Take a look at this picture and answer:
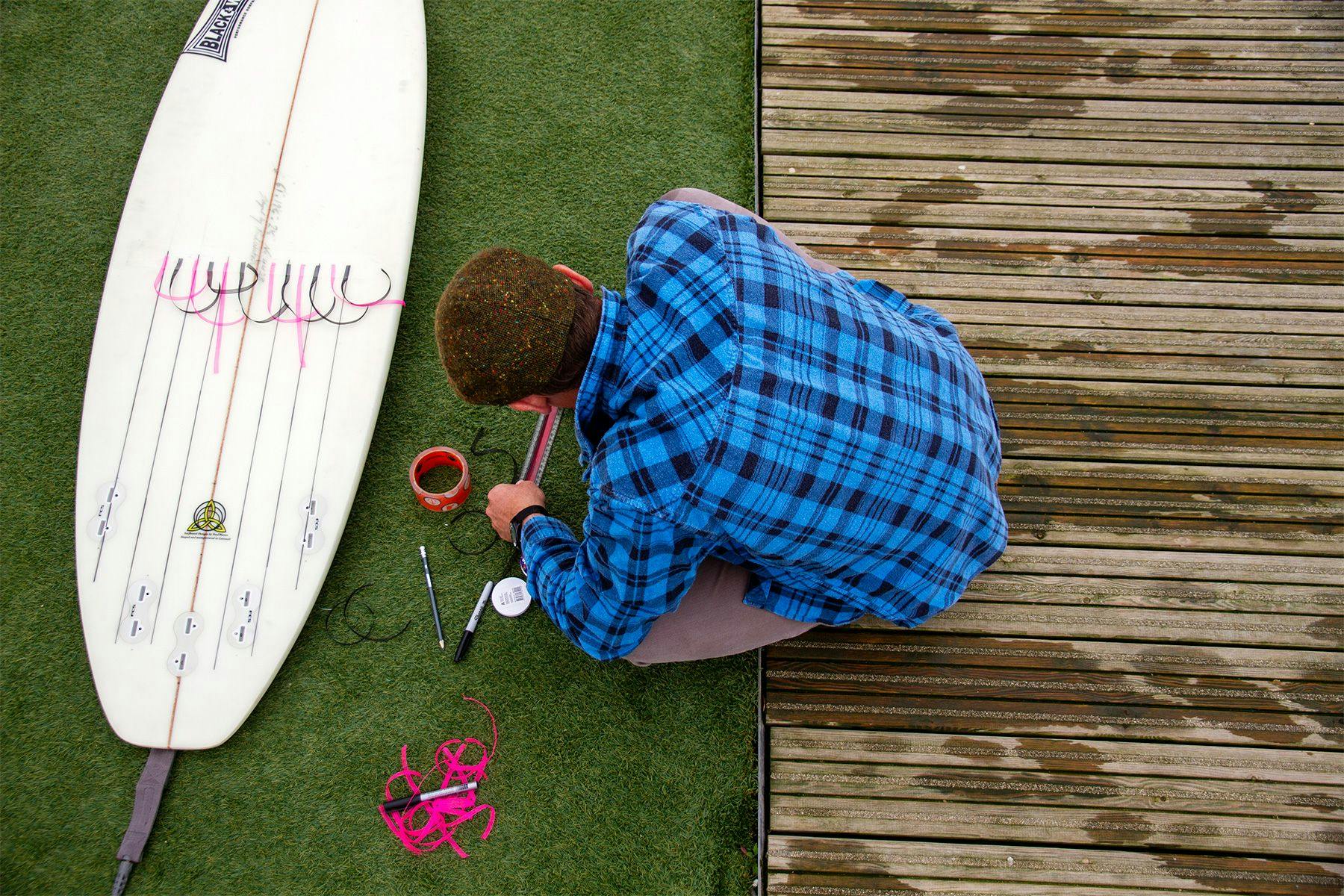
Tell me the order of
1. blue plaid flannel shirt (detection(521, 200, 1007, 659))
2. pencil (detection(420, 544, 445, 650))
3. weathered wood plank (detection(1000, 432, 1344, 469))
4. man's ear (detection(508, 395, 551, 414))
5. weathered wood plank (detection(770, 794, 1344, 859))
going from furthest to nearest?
1. weathered wood plank (detection(1000, 432, 1344, 469))
2. pencil (detection(420, 544, 445, 650))
3. weathered wood plank (detection(770, 794, 1344, 859))
4. man's ear (detection(508, 395, 551, 414))
5. blue plaid flannel shirt (detection(521, 200, 1007, 659))

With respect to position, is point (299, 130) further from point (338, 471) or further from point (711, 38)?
point (711, 38)

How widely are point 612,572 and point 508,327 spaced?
47 cm

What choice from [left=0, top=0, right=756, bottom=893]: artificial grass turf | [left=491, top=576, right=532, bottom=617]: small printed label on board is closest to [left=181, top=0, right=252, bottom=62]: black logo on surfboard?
[left=0, top=0, right=756, bottom=893]: artificial grass turf

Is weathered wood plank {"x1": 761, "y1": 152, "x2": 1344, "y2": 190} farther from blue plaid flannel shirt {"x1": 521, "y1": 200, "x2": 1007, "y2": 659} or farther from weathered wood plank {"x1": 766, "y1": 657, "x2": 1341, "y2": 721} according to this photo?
weathered wood plank {"x1": 766, "y1": 657, "x2": 1341, "y2": 721}

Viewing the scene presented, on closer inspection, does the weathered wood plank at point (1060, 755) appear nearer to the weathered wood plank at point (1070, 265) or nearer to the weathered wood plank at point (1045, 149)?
the weathered wood plank at point (1070, 265)

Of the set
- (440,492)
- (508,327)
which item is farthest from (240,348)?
(508,327)

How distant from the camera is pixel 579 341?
1263mm

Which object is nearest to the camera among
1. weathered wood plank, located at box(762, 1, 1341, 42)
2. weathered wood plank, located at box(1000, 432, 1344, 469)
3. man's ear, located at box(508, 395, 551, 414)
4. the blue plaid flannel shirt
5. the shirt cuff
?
the blue plaid flannel shirt

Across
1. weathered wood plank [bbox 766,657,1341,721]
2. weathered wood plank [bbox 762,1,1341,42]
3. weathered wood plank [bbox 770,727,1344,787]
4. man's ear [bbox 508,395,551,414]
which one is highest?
weathered wood plank [bbox 762,1,1341,42]

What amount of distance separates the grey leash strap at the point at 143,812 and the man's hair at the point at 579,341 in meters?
1.50

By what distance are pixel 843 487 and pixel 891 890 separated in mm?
1232

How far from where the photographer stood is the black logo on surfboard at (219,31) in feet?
7.85

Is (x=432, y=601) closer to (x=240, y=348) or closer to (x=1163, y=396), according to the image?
(x=240, y=348)

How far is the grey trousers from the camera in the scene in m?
1.63
